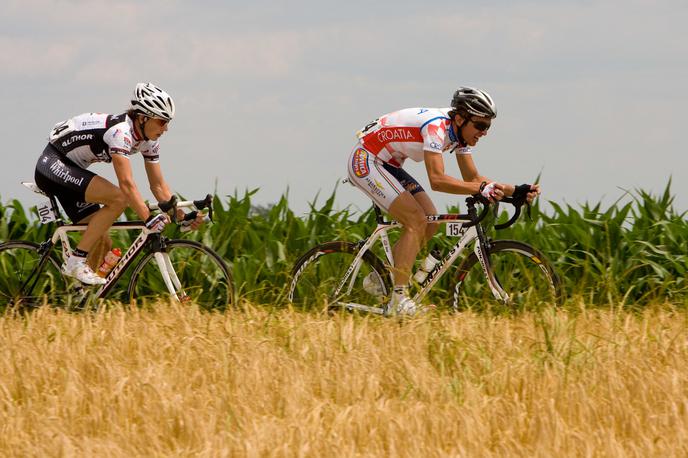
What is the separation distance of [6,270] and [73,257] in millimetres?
1292

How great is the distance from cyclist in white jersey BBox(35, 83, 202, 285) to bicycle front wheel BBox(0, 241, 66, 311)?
0.60 meters

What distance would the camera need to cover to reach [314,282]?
932cm

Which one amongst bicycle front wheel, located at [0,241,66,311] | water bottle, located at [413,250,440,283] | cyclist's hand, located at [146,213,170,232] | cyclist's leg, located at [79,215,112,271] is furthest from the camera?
Answer: bicycle front wheel, located at [0,241,66,311]

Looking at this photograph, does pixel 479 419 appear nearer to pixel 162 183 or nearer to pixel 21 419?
pixel 21 419

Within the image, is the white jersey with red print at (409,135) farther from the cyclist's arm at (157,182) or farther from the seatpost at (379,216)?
the cyclist's arm at (157,182)

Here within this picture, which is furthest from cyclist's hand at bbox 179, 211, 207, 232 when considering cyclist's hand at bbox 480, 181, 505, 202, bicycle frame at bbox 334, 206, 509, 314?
cyclist's hand at bbox 480, 181, 505, 202

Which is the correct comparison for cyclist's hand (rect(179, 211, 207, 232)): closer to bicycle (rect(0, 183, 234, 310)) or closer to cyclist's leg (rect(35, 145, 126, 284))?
bicycle (rect(0, 183, 234, 310))

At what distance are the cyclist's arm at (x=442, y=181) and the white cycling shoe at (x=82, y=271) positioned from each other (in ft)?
10.1

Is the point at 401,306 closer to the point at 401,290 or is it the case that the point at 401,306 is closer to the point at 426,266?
the point at 401,290

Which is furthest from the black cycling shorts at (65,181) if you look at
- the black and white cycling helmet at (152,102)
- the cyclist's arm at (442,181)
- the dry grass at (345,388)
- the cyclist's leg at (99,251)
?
the cyclist's arm at (442,181)

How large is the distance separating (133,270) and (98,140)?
4.51 ft

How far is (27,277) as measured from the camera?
9.77m

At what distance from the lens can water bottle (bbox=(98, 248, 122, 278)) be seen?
916 centimetres

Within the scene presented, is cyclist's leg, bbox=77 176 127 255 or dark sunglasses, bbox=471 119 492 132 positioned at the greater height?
dark sunglasses, bbox=471 119 492 132
